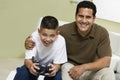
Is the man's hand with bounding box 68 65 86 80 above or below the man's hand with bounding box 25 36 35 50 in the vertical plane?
below

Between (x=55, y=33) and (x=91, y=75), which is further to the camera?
(x=91, y=75)

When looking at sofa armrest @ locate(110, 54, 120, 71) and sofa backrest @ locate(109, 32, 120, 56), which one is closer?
sofa armrest @ locate(110, 54, 120, 71)

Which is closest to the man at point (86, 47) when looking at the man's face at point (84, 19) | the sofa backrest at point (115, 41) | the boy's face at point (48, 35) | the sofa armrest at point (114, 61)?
the man's face at point (84, 19)

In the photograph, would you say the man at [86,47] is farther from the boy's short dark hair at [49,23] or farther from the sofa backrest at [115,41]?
the sofa backrest at [115,41]

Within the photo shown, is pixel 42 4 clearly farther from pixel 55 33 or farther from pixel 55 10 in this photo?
pixel 55 33

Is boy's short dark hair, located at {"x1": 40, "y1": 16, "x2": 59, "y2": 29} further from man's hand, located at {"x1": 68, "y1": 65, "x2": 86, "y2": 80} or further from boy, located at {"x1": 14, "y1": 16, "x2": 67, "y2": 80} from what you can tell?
man's hand, located at {"x1": 68, "y1": 65, "x2": 86, "y2": 80}

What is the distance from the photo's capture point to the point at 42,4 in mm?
3244

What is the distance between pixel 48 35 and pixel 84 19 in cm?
34

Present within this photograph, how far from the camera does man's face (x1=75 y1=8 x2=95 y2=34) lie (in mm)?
2047

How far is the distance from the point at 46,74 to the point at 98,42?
48cm

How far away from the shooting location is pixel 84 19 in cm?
204

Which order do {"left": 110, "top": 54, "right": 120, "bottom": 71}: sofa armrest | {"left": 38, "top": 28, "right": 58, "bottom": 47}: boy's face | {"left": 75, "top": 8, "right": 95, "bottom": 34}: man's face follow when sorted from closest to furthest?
{"left": 38, "top": 28, "right": 58, "bottom": 47}: boy's face → {"left": 75, "top": 8, "right": 95, "bottom": 34}: man's face → {"left": 110, "top": 54, "right": 120, "bottom": 71}: sofa armrest

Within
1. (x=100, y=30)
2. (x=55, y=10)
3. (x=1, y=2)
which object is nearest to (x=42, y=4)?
(x=55, y=10)

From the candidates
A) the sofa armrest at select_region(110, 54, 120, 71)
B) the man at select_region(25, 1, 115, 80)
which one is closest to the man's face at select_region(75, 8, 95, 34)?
the man at select_region(25, 1, 115, 80)
